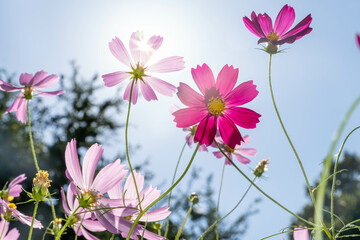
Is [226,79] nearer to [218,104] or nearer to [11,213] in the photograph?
[218,104]

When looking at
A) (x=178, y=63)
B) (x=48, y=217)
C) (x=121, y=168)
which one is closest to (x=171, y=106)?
(x=178, y=63)

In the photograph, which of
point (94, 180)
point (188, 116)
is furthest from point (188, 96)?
point (94, 180)

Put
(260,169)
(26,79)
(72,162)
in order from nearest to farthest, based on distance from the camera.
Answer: (72,162) → (26,79) → (260,169)

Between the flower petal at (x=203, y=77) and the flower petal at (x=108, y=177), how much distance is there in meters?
0.12

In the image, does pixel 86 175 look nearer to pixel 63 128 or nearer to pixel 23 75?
pixel 23 75

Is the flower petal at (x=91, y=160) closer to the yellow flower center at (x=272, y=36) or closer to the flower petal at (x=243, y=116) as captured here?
the flower petal at (x=243, y=116)

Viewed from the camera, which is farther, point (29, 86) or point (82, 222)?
point (29, 86)

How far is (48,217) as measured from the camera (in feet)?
20.5

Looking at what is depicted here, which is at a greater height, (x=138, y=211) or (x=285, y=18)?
(x=285, y=18)

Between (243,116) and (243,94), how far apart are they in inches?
0.9

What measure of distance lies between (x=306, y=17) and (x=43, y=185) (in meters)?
0.33

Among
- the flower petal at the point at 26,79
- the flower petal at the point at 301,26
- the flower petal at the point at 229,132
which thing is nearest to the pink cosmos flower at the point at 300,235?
the flower petal at the point at 229,132

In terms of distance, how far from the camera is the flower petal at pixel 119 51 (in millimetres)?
435

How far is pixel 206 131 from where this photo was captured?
35 cm
